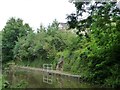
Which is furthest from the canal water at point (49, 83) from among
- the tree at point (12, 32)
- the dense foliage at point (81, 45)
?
the tree at point (12, 32)

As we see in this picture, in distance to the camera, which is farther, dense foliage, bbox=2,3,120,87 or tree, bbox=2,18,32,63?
tree, bbox=2,18,32,63

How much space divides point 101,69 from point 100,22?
394cm

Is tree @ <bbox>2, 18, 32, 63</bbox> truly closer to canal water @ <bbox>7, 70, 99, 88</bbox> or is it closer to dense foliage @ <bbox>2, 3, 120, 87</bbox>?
dense foliage @ <bbox>2, 3, 120, 87</bbox>

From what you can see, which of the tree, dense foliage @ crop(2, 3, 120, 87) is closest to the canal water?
dense foliage @ crop(2, 3, 120, 87)

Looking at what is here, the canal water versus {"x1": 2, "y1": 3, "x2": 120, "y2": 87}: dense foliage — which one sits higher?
{"x1": 2, "y1": 3, "x2": 120, "y2": 87}: dense foliage

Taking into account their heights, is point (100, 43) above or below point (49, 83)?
above

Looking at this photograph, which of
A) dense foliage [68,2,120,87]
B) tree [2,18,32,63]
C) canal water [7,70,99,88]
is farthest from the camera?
tree [2,18,32,63]

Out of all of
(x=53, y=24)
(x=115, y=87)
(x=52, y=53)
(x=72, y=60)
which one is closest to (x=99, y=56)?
(x=115, y=87)

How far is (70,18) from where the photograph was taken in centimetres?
933

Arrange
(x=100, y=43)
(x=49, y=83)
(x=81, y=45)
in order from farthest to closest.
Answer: (x=81, y=45), (x=49, y=83), (x=100, y=43)

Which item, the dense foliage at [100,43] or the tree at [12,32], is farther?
the tree at [12,32]

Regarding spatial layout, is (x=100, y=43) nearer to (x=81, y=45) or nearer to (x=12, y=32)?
(x=81, y=45)

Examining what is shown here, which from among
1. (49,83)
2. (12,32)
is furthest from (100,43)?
(12,32)

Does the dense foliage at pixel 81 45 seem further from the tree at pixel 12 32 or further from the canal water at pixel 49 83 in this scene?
the canal water at pixel 49 83
